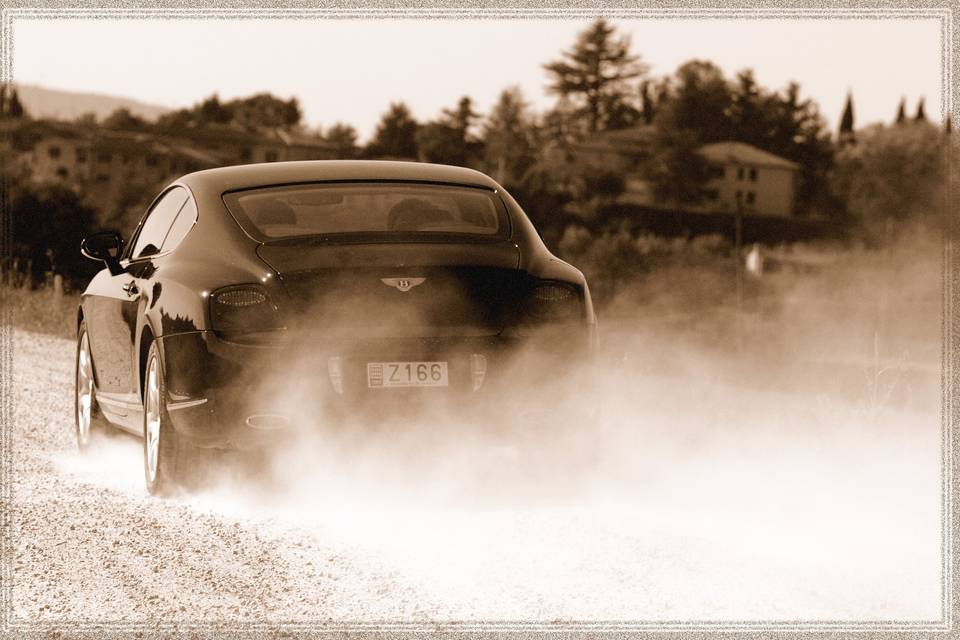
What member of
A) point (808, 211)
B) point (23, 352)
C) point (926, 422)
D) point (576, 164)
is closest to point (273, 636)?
point (926, 422)

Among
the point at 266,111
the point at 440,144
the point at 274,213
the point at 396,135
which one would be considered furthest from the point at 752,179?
the point at 274,213

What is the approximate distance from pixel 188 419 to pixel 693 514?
8.55 feet

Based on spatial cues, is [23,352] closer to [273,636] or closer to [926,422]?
[926,422]

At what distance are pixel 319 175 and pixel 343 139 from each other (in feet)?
436

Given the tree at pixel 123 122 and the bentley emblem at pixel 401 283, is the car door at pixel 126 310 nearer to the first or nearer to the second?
the bentley emblem at pixel 401 283

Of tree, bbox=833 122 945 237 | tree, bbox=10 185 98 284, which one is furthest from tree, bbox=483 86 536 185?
tree, bbox=10 185 98 284

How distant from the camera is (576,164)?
124 m

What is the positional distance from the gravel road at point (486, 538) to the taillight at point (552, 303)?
0.62 meters

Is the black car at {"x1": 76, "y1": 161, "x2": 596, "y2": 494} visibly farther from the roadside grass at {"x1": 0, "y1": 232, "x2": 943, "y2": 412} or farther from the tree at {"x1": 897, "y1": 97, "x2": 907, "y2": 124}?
the tree at {"x1": 897, "y1": 97, "x2": 907, "y2": 124}

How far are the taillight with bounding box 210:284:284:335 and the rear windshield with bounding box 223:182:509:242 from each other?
41cm

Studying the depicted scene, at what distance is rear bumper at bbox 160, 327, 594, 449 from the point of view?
21.7ft

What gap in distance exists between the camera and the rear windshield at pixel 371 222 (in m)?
7.19

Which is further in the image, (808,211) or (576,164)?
(808,211)

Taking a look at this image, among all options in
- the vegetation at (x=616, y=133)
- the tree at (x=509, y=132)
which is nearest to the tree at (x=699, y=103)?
the vegetation at (x=616, y=133)
